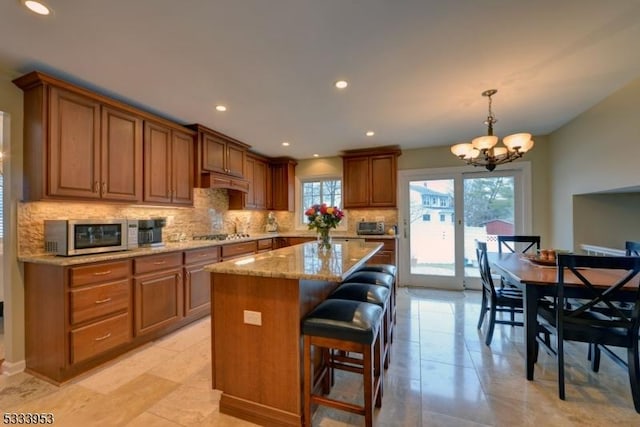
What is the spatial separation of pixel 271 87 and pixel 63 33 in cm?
145

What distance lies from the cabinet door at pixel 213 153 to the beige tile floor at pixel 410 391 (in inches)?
89.8

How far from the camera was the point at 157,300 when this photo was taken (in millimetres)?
2781

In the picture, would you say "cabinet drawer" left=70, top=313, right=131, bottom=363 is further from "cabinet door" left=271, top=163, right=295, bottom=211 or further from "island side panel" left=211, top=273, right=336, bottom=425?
"cabinet door" left=271, top=163, right=295, bottom=211

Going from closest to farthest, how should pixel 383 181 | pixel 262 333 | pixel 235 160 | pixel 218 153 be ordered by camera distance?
pixel 262 333 < pixel 218 153 < pixel 235 160 < pixel 383 181

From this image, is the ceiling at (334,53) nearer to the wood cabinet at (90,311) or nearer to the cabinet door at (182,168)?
the cabinet door at (182,168)

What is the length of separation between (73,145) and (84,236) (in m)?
0.82

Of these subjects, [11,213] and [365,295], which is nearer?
[365,295]

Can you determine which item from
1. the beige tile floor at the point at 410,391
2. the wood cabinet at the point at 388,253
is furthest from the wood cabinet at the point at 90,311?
the wood cabinet at the point at 388,253

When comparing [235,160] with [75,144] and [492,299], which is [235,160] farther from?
[492,299]

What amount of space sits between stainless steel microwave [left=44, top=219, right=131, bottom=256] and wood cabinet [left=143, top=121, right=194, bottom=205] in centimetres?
56

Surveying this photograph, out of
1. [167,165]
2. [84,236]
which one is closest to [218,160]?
[167,165]

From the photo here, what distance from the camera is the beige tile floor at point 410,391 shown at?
171 cm

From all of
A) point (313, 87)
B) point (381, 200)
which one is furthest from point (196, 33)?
point (381, 200)

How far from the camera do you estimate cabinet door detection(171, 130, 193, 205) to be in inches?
133
